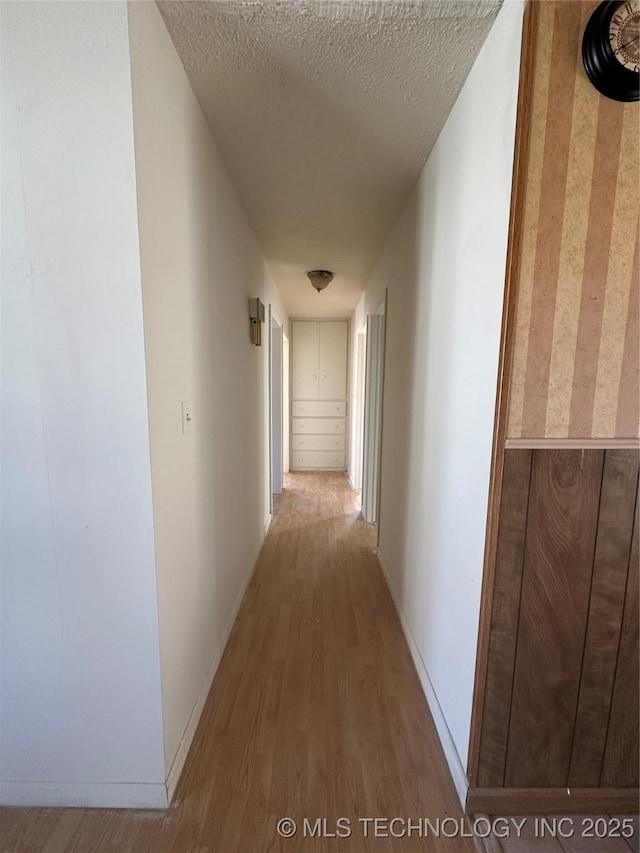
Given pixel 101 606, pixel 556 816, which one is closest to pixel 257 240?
pixel 101 606

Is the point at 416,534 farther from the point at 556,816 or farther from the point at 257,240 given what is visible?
the point at 257,240

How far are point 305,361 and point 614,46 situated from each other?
4.69 meters

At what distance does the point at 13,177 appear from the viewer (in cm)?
96

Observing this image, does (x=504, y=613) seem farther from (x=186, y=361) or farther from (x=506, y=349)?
(x=186, y=361)

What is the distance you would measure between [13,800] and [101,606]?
28.7 inches

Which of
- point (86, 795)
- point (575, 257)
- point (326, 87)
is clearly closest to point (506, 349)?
point (575, 257)

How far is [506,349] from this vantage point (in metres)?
1.00

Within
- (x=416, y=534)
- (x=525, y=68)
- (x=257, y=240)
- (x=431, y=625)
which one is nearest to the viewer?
(x=525, y=68)

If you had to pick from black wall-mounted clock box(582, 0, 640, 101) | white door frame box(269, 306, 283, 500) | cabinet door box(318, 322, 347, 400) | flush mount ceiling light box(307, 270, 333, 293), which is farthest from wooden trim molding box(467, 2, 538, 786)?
cabinet door box(318, 322, 347, 400)

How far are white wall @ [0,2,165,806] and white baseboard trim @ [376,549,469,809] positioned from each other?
3.12 feet

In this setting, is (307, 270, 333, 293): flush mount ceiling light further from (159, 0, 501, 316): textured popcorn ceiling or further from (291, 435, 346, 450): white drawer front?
(291, 435, 346, 450): white drawer front

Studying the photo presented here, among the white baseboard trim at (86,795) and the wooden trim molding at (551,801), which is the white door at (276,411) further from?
the wooden trim molding at (551,801)

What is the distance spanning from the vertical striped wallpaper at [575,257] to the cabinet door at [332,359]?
4531 mm

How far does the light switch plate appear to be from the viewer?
1.29m
